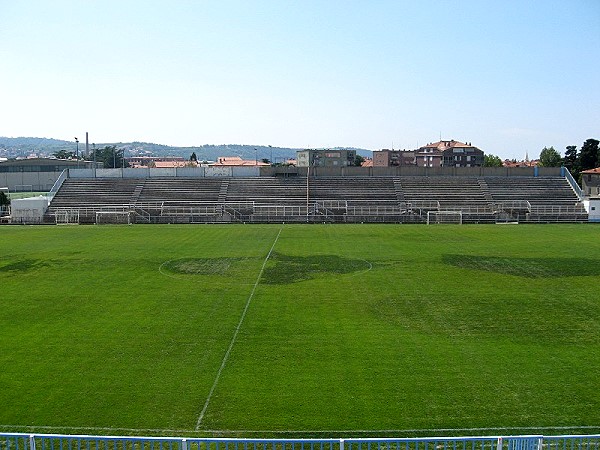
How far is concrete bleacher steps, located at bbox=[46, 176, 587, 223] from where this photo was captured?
49344 mm

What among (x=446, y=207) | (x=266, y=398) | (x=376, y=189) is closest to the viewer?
(x=266, y=398)

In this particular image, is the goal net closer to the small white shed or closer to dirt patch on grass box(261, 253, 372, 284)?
dirt patch on grass box(261, 253, 372, 284)

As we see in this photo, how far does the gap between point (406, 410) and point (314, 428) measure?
6.03ft

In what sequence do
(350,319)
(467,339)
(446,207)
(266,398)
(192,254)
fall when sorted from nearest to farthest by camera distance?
(266,398) < (467,339) < (350,319) < (192,254) < (446,207)

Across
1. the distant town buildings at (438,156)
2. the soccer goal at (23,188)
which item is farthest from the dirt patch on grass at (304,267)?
the distant town buildings at (438,156)

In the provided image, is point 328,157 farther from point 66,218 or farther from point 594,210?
point 66,218

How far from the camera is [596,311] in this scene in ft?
58.3

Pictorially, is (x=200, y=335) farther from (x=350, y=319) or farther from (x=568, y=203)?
(x=568, y=203)

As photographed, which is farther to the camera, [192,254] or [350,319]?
[192,254]

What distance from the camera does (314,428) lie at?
10.2 metres

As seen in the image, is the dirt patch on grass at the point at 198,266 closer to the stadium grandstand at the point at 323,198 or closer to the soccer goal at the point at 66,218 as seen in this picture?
the stadium grandstand at the point at 323,198

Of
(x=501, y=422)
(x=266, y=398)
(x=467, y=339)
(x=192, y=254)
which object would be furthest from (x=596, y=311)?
(x=192, y=254)

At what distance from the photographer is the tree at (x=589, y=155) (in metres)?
75.8

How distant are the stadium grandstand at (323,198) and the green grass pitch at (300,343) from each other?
66.7 ft
